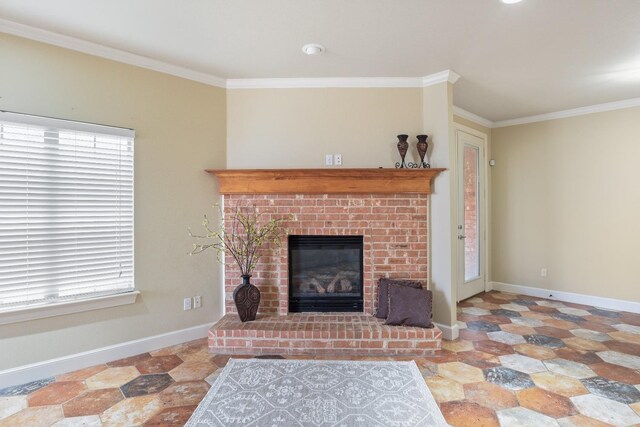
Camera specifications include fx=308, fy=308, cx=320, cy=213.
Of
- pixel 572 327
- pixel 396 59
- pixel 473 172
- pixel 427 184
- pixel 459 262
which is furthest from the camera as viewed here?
pixel 473 172

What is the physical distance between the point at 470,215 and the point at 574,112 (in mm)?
1863

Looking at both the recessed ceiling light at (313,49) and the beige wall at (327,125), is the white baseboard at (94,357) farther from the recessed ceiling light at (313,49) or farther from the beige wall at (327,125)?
the recessed ceiling light at (313,49)

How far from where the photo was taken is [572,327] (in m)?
3.32

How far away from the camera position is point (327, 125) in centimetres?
321

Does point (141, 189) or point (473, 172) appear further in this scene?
point (473, 172)

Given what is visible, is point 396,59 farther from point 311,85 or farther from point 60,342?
point 60,342

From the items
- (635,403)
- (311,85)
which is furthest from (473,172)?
(635,403)

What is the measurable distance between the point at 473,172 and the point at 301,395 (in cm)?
387

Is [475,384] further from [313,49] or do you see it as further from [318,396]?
[313,49]

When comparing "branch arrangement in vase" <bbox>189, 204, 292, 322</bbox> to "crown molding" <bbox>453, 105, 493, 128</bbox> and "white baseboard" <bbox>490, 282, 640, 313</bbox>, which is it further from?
"white baseboard" <bbox>490, 282, 640, 313</bbox>

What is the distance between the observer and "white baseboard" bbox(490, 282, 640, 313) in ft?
12.6

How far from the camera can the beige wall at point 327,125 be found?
321 centimetres

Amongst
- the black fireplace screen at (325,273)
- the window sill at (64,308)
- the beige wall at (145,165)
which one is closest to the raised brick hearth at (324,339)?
the black fireplace screen at (325,273)

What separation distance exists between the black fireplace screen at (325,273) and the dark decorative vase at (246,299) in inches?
16.3
